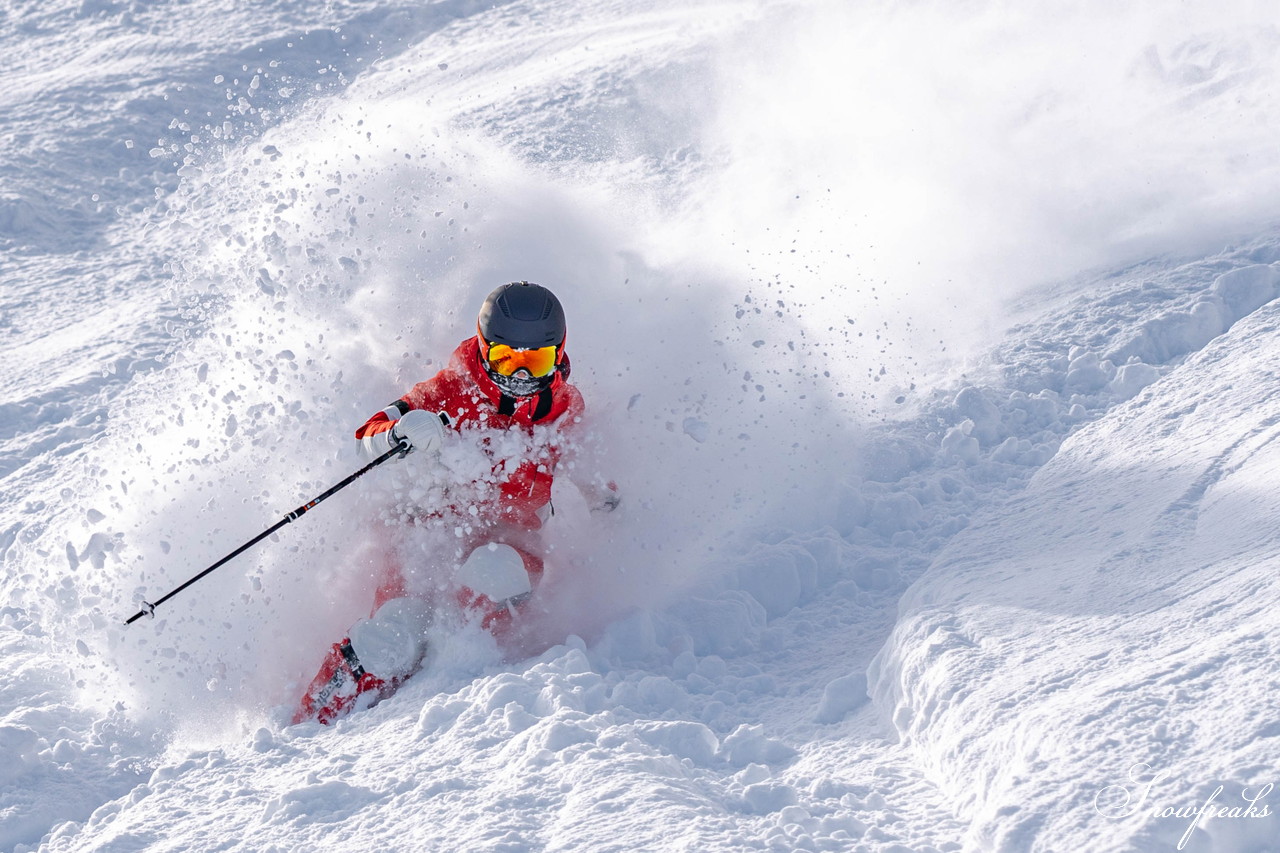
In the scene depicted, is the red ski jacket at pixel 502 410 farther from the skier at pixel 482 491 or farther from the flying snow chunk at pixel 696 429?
the flying snow chunk at pixel 696 429

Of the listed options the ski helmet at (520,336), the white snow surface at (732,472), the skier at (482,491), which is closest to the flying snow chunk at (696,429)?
the white snow surface at (732,472)

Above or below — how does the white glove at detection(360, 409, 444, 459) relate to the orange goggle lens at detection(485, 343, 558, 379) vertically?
below

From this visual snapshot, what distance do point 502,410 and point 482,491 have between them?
1.16 ft

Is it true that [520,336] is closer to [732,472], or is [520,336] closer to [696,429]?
[696,429]

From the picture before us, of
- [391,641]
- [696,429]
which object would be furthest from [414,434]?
[696,429]

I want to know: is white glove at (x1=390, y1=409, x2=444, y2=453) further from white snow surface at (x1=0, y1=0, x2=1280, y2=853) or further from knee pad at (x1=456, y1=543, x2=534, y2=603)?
knee pad at (x1=456, y1=543, x2=534, y2=603)

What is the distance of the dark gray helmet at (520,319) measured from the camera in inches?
161

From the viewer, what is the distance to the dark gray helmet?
4.09 metres
